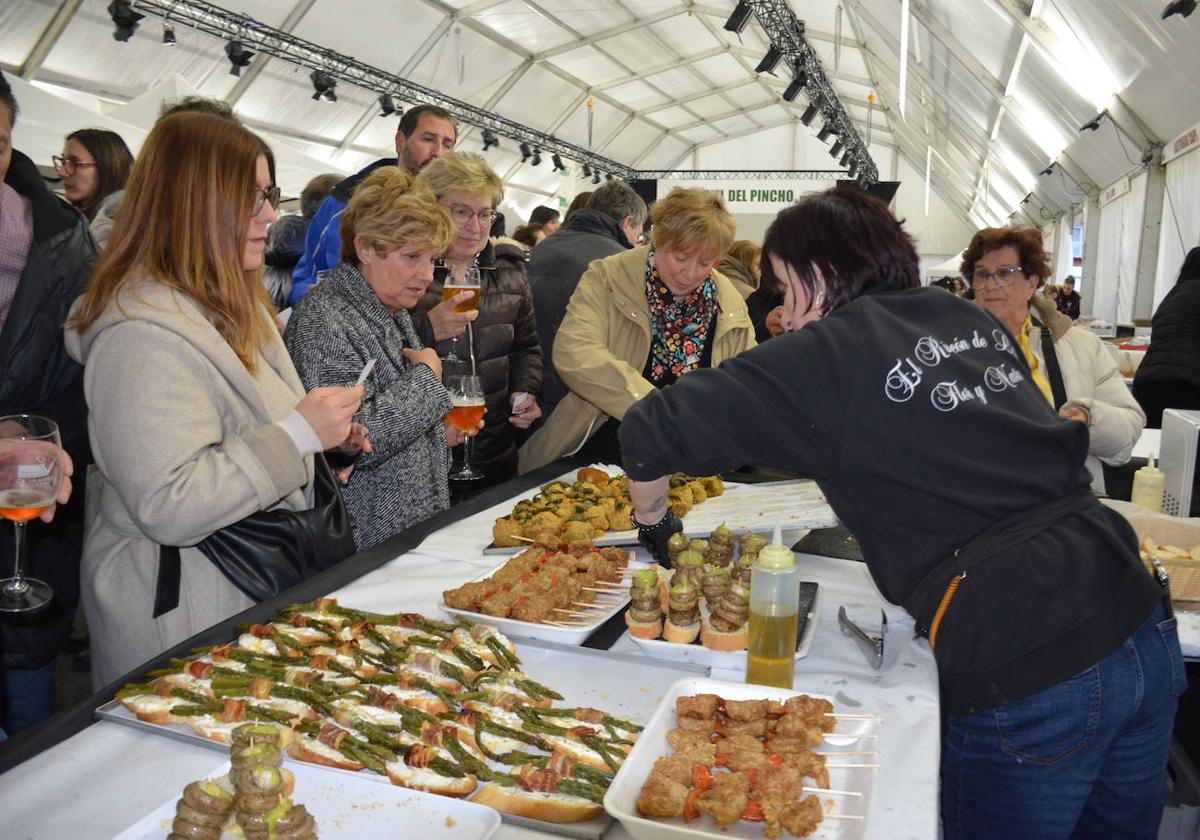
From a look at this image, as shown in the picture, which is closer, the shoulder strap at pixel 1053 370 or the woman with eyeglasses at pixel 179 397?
the woman with eyeglasses at pixel 179 397

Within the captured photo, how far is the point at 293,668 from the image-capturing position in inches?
65.7

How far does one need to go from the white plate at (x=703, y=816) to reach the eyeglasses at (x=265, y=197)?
1.33 meters

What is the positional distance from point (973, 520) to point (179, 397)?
58.4 inches

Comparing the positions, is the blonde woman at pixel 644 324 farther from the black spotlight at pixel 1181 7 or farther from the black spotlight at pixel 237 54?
the black spotlight at pixel 237 54

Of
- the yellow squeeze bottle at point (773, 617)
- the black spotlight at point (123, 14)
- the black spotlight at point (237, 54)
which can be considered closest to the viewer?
the yellow squeeze bottle at point (773, 617)

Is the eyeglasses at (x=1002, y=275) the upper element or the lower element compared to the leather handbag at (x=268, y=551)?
upper

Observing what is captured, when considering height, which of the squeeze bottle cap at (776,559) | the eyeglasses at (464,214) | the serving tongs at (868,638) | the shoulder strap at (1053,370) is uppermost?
the eyeglasses at (464,214)

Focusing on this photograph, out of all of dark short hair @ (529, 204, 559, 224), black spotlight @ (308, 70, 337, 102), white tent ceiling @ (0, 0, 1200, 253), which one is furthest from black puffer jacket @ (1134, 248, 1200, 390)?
black spotlight @ (308, 70, 337, 102)

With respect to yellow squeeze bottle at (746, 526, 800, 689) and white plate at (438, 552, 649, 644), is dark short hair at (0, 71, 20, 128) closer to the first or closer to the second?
white plate at (438, 552, 649, 644)

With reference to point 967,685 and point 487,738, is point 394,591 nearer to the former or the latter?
point 487,738

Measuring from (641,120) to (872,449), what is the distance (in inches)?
956

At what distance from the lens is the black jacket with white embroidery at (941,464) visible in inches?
64.0

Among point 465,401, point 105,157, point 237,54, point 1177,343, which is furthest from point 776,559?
point 237,54

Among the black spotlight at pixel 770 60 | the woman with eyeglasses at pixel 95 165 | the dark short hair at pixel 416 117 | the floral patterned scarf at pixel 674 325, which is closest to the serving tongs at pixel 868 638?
the floral patterned scarf at pixel 674 325
